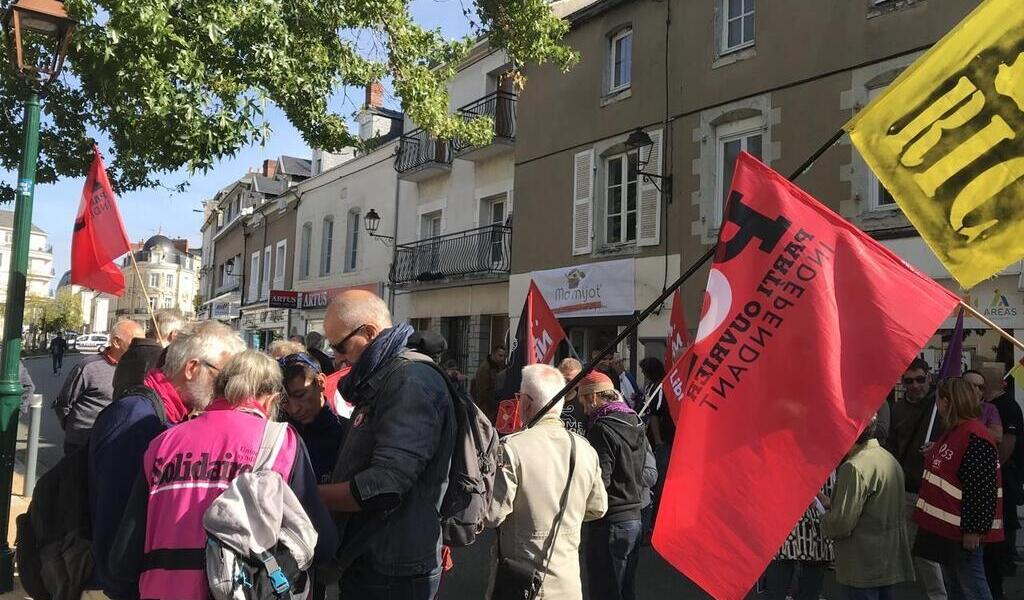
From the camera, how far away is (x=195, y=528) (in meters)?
2.53

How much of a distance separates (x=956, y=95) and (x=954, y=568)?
3337 millimetres

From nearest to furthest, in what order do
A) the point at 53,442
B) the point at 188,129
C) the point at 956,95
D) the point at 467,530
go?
1. the point at 956,95
2. the point at 467,530
3. the point at 188,129
4. the point at 53,442

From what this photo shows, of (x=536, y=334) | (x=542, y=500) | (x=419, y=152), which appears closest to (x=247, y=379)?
(x=542, y=500)

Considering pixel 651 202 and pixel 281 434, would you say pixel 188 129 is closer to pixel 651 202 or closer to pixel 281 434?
pixel 281 434

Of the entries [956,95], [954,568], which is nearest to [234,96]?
[956,95]

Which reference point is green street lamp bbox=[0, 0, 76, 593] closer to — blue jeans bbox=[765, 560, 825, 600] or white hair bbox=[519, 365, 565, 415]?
white hair bbox=[519, 365, 565, 415]

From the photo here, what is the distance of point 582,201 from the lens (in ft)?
48.8

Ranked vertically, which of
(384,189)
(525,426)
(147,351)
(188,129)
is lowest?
(525,426)

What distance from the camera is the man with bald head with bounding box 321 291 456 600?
9.18 feet

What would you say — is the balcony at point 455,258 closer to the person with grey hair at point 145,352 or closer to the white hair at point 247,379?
the person with grey hair at point 145,352

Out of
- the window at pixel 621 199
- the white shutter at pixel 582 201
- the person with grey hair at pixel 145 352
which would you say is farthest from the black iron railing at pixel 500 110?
the person with grey hair at pixel 145 352

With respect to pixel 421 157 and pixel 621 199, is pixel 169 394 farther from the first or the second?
pixel 421 157

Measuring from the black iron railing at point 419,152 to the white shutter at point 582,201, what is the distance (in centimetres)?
477

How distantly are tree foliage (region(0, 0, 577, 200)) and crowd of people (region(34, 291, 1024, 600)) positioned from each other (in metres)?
2.32
